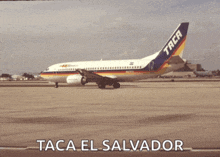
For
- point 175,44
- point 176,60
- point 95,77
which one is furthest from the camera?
point 175,44

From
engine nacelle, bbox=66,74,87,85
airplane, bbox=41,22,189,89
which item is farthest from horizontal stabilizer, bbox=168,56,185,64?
engine nacelle, bbox=66,74,87,85

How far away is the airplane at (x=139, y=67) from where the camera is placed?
124 feet

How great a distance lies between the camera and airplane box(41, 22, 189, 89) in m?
37.9

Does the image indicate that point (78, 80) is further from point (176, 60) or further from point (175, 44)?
point (175, 44)

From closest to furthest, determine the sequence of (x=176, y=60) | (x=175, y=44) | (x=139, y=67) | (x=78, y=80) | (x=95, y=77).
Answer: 1. (x=176, y=60)
2. (x=139, y=67)
3. (x=78, y=80)
4. (x=95, y=77)
5. (x=175, y=44)

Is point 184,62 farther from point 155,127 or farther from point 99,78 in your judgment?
point 155,127

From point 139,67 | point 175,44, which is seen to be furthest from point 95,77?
point 175,44

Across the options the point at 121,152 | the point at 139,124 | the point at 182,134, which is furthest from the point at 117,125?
the point at 121,152

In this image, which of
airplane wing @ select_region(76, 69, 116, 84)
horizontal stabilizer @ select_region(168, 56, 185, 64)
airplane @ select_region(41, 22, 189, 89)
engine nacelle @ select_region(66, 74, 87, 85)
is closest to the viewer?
horizontal stabilizer @ select_region(168, 56, 185, 64)

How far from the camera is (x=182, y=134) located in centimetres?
832

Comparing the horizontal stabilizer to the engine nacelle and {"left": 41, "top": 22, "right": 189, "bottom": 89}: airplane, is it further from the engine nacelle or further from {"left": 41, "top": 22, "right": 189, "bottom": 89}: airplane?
the engine nacelle

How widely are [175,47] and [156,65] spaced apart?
4.18m

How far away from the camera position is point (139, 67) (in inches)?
1500

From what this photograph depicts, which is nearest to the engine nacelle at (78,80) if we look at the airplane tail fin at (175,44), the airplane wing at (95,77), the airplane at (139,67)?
the airplane at (139,67)
